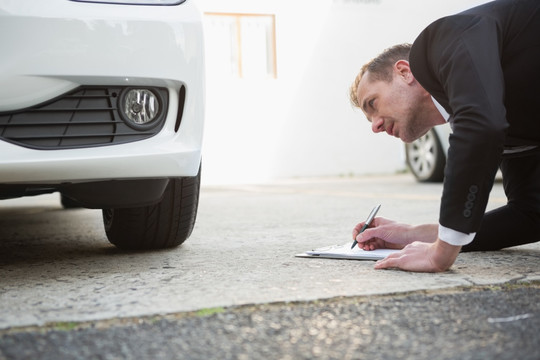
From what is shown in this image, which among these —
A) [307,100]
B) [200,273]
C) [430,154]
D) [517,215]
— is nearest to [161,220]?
[200,273]

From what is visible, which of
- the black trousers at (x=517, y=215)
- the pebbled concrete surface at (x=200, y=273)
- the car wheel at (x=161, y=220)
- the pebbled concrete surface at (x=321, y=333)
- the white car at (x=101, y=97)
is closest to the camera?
the pebbled concrete surface at (x=321, y=333)

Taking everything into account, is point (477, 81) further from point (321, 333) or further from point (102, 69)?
point (102, 69)

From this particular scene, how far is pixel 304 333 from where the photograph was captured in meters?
1.60

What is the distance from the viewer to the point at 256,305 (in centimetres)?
181

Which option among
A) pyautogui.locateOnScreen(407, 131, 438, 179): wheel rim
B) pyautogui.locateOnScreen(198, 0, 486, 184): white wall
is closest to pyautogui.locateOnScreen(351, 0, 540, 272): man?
pyautogui.locateOnScreen(407, 131, 438, 179): wheel rim

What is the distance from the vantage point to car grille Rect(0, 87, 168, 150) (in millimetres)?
2209

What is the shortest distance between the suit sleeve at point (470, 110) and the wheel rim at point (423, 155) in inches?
198

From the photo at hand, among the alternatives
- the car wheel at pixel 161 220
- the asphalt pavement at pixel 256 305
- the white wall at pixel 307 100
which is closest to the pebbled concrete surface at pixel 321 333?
the asphalt pavement at pixel 256 305

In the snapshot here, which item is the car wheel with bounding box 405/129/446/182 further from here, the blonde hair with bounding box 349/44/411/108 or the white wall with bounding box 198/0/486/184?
the blonde hair with bounding box 349/44/411/108

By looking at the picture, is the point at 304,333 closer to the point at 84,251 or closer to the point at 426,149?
the point at 84,251

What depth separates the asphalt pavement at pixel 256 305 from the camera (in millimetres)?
1521

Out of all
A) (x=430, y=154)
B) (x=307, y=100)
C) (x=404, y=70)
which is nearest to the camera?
(x=404, y=70)

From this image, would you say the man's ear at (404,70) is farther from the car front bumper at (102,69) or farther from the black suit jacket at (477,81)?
the car front bumper at (102,69)

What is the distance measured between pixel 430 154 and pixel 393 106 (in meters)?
4.94
